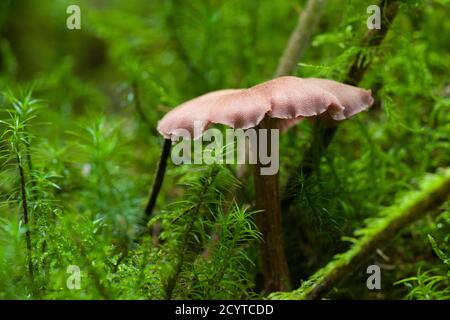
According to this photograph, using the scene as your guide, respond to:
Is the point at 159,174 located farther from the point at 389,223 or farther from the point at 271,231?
the point at 389,223

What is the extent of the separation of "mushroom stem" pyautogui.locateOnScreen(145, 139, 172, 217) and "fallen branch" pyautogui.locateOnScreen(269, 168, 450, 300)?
52cm

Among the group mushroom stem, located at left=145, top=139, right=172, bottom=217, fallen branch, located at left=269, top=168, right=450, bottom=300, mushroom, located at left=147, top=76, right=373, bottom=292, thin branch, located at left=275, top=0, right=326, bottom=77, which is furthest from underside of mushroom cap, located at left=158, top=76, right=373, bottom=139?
thin branch, located at left=275, top=0, right=326, bottom=77

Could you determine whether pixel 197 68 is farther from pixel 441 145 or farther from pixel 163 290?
pixel 163 290

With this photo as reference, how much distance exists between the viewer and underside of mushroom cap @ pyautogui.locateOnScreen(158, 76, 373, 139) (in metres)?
0.95

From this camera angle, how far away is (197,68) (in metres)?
2.08

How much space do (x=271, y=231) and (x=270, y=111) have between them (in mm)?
357

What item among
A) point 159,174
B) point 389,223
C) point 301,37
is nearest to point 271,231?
point 159,174

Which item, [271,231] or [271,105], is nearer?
[271,105]

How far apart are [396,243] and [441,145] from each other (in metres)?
0.36

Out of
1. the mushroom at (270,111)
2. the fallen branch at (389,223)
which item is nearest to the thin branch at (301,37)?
the mushroom at (270,111)

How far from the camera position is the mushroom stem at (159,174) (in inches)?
47.4

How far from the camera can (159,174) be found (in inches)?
49.3
